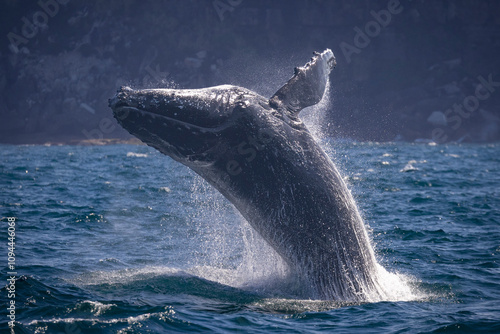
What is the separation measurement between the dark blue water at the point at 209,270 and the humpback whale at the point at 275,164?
25.7 inches

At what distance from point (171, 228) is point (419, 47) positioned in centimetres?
11864

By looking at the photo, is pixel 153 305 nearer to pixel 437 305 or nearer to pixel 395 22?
pixel 437 305

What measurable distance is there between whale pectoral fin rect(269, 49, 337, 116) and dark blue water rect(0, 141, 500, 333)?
2.39 m

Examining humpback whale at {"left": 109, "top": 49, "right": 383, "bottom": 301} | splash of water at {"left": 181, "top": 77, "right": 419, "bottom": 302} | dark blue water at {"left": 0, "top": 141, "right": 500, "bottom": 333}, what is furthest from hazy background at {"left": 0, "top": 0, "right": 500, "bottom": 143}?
humpback whale at {"left": 109, "top": 49, "right": 383, "bottom": 301}

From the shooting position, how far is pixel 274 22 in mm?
122500

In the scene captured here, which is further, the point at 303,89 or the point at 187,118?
the point at 303,89

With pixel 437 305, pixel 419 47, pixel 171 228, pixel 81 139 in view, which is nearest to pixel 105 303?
pixel 437 305

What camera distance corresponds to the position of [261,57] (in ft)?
407

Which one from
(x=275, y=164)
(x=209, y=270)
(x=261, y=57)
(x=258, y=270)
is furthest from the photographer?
(x=261, y=57)

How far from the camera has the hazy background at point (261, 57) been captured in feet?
350

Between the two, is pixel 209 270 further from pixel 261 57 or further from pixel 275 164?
pixel 261 57

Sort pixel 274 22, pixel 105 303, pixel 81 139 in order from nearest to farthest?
1. pixel 105 303
2. pixel 81 139
3. pixel 274 22

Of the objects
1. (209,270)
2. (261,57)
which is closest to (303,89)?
(209,270)

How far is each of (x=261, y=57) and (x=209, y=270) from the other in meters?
117
